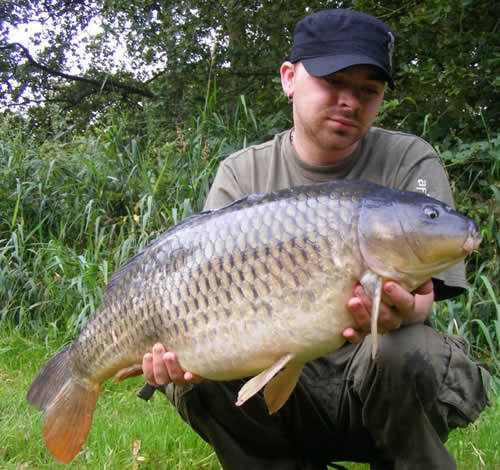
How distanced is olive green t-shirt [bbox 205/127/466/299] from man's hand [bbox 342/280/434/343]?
12 centimetres

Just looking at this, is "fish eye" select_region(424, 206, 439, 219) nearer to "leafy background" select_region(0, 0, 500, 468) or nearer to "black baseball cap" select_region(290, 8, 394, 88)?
"black baseball cap" select_region(290, 8, 394, 88)

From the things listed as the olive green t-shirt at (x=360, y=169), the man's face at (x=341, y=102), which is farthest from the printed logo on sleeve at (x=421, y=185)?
the man's face at (x=341, y=102)

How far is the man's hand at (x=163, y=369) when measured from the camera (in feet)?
4.49

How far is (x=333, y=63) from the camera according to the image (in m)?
1.53

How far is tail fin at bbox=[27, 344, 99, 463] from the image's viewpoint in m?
1.50

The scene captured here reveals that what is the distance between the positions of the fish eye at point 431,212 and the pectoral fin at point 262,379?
37 centimetres

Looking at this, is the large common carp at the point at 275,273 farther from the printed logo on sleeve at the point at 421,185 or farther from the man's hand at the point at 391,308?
the printed logo on sleeve at the point at 421,185

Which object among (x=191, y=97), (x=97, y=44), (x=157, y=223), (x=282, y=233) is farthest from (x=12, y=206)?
(x=97, y=44)

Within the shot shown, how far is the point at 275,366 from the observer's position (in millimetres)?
1215

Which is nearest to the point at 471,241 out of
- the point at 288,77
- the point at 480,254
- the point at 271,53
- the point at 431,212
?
the point at 431,212

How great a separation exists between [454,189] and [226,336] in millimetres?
2100

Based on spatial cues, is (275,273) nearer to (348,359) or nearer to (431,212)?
(431,212)

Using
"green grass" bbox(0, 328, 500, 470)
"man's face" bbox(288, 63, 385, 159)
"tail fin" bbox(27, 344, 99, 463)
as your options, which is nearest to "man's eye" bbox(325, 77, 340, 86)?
"man's face" bbox(288, 63, 385, 159)

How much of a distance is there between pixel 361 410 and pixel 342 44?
2.95ft
